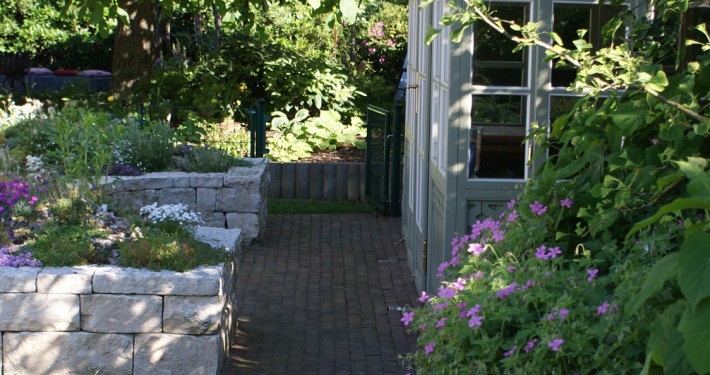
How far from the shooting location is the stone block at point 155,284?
5.13m

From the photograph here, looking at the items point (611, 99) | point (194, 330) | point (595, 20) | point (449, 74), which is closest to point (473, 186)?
point (449, 74)

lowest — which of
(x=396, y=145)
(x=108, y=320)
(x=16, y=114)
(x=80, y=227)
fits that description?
(x=108, y=320)

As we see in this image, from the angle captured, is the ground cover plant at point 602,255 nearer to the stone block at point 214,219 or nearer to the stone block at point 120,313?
the stone block at point 120,313

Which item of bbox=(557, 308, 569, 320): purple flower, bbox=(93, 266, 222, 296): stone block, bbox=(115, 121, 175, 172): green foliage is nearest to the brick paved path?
bbox=(93, 266, 222, 296): stone block

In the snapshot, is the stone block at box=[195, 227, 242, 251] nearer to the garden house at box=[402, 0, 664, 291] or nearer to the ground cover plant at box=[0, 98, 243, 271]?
the ground cover plant at box=[0, 98, 243, 271]

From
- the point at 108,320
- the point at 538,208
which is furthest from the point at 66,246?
the point at 538,208

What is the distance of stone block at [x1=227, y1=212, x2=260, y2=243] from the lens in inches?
364

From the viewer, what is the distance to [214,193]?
910cm

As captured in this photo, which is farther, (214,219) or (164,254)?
(214,219)

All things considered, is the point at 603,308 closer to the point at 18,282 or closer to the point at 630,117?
the point at 630,117

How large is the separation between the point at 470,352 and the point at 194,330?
2.62 metres

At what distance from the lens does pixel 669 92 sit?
10.2 feet

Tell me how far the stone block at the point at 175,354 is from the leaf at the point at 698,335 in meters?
3.60

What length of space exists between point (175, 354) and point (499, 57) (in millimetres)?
2630
